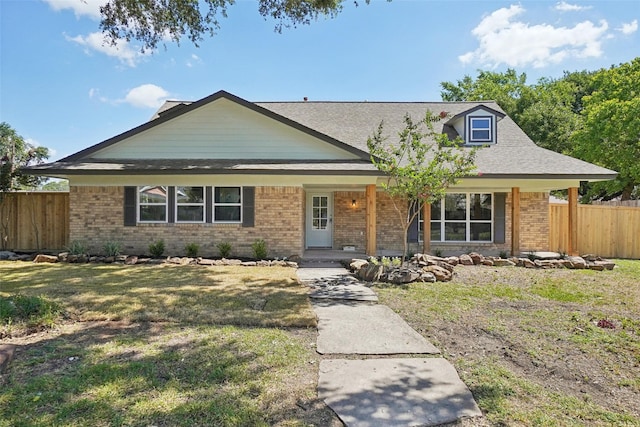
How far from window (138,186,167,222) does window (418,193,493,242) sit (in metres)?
8.89

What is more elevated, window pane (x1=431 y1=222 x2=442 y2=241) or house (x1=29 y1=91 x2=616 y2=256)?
house (x1=29 y1=91 x2=616 y2=256)

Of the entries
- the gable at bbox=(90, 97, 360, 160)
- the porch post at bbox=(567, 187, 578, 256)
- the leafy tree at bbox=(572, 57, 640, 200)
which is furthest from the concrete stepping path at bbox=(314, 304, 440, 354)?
the leafy tree at bbox=(572, 57, 640, 200)

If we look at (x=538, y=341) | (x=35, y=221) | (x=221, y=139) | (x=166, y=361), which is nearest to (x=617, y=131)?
(x=221, y=139)

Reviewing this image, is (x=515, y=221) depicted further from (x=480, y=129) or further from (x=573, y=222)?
(x=480, y=129)

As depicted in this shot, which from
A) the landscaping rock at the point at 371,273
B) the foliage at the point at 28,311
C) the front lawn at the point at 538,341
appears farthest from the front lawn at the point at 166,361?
the landscaping rock at the point at 371,273

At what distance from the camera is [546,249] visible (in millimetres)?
13789

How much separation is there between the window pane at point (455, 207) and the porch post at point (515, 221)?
1582 mm

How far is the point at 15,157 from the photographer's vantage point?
13578mm

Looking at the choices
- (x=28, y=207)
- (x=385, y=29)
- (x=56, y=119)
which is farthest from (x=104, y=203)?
(x=385, y=29)

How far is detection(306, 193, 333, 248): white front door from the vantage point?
1418 cm

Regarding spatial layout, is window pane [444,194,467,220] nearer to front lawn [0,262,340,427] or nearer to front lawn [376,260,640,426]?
front lawn [376,260,640,426]

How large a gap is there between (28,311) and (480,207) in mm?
13165

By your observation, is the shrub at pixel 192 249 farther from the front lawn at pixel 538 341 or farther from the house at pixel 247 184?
the front lawn at pixel 538 341

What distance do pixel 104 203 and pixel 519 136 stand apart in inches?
614
